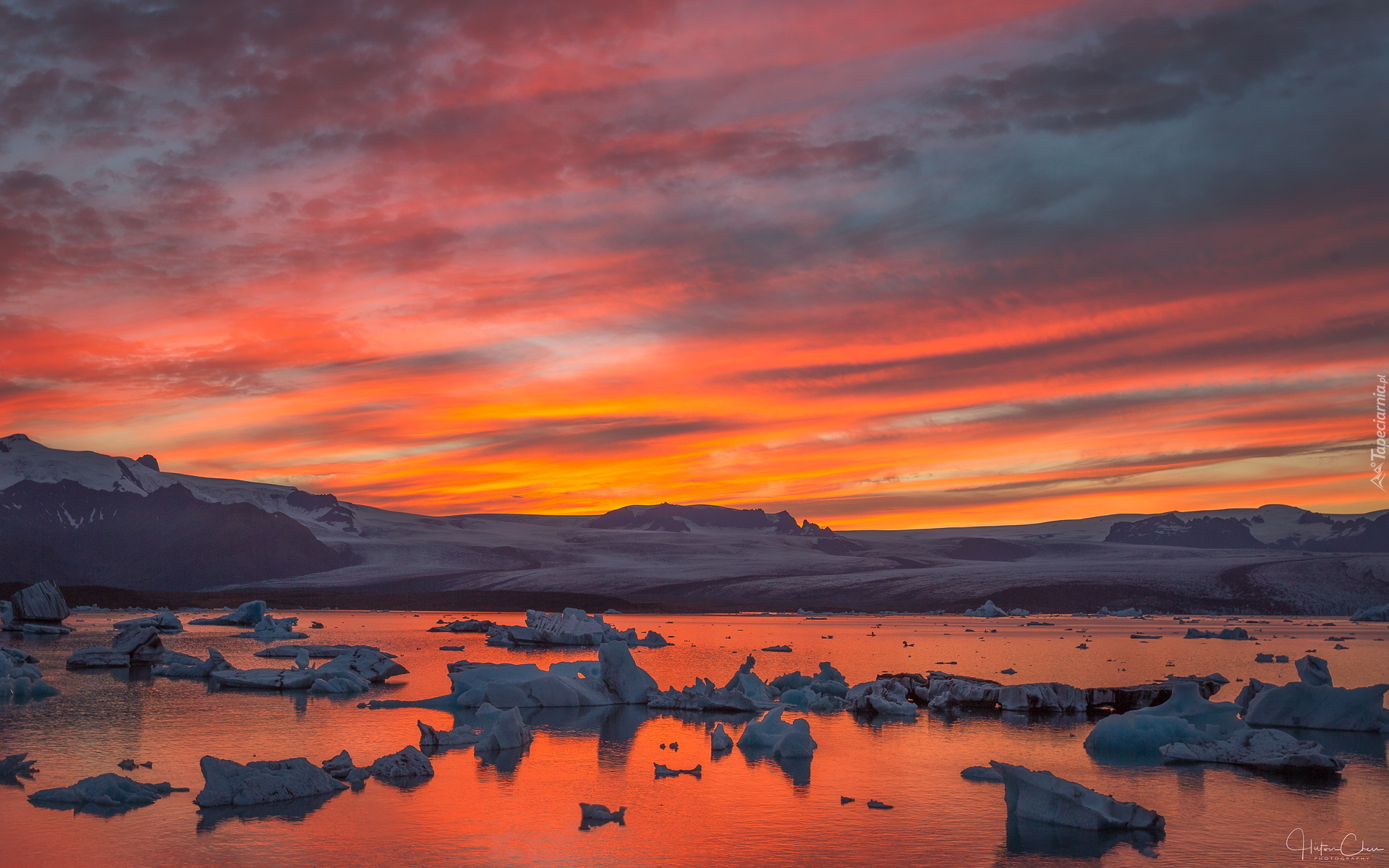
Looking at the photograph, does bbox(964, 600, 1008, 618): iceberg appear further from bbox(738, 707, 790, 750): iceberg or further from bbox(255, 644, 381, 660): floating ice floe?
bbox(738, 707, 790, 750): iceberg

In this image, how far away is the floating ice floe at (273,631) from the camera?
46438 millimetres

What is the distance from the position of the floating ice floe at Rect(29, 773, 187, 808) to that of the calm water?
9.6 inches

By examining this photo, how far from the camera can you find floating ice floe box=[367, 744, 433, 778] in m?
14.1

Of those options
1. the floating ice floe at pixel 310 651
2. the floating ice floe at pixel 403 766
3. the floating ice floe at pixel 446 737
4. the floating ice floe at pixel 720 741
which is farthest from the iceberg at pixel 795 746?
the floating ice floe at pixel 310 651

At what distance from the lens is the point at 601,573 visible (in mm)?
107062

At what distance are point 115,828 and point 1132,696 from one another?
1864cm

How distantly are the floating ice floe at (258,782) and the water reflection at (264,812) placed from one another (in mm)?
82

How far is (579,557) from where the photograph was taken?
130m

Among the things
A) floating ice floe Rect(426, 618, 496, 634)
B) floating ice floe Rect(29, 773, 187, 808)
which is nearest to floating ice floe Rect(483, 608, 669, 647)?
floating ice floe Rect(426, 618, 496, 634)

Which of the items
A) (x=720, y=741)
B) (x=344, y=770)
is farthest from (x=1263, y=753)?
(x=344, y=770)

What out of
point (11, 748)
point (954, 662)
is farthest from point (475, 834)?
point (954, 662)

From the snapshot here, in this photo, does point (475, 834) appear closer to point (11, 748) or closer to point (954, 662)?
point (11, 748)

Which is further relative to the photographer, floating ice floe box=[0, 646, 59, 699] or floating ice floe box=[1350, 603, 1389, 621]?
floating ice floe box=[1350, 603, 1389, 621]

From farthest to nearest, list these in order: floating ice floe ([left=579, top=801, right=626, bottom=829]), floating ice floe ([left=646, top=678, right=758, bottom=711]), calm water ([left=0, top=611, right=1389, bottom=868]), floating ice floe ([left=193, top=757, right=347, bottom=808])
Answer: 1. floating ice floe ([left=646, top=678, right=758, bottom=711])
2. floating ice floe ([left=193, top=757, right=347, bottom=808])
3. floating ice floe ([left=579, top=801, right=626, bottom=829])
4. calm water ([left=0, top=611, right=1389, bottom=868])
